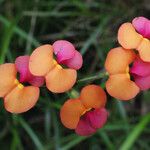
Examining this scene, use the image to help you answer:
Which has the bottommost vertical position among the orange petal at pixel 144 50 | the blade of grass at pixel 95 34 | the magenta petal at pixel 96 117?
the blade of grass at pixel 95 34

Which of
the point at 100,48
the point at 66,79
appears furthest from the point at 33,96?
the point at 100,48

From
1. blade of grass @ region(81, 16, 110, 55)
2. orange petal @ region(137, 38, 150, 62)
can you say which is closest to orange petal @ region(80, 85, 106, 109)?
orange petal @ region(137, 38, 150, 62)

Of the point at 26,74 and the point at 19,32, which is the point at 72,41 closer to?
the point at 19,32

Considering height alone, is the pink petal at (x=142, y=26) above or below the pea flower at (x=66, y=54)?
above

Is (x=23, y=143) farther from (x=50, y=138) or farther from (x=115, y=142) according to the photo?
(x=115, y=142)

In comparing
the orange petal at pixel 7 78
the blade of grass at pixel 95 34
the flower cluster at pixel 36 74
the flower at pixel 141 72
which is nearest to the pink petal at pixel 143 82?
the flower at pixel 141 72

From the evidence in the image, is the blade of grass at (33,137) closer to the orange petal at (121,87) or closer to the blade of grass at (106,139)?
the blade of grass at (106,139)

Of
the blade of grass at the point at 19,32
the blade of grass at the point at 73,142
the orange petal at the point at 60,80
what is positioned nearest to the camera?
the orange petal at the point at 60,80

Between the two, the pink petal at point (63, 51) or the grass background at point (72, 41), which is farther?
the grass background at point (72, 41)

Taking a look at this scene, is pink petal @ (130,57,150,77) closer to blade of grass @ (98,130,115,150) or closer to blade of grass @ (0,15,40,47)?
blade of grass @ (98,130,115,150)
